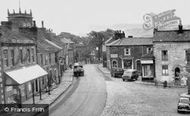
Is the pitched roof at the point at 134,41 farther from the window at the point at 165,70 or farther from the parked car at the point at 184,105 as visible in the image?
the parked car at the point at 184,105

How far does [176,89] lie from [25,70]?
20996 mm

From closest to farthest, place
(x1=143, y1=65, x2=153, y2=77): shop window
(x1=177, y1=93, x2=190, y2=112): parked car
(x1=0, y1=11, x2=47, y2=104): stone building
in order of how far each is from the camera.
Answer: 1. (x1=177, y1=93, x2=190, y2=112): parked car
2. (x1=0, y1=11, x2=47, y2=104): stone building
3. (x1=143, y1=65, x2=153, y2=77): shop window

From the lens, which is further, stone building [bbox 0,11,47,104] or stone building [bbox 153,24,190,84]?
stone building [bbox 153,24,190,84]

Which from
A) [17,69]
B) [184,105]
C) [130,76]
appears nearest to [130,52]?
[130,76]

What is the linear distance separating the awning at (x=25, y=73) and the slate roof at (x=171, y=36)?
19542 millimetres

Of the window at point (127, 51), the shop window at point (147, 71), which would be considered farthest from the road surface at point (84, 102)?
the window at point (127, 51)

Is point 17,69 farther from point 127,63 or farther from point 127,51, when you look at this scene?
A: point 127,63

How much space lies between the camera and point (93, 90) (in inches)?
1618

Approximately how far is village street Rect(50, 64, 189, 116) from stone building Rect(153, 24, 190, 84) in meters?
4.07

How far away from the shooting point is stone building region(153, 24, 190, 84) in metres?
46.4

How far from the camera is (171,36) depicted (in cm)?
4791

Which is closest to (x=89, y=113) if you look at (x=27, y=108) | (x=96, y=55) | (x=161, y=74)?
(x=27, y=108)

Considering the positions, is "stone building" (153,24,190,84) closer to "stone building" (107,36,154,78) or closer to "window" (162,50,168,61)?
"window" (162,50,168,61)

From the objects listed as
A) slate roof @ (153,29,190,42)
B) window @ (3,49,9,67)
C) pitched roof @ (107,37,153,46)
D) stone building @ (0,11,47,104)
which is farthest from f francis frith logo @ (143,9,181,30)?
window @ (3,49,9,67)
